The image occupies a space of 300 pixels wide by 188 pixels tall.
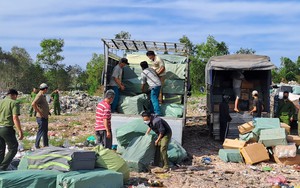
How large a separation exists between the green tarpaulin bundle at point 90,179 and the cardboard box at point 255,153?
11.7 ft

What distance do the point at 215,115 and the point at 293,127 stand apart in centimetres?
263

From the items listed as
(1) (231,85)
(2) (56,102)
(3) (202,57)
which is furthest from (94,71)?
(1) (231,85)

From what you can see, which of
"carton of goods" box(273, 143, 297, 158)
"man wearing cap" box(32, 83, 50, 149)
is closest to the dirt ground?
"carton of goods" box(273, 143, 297, 158)

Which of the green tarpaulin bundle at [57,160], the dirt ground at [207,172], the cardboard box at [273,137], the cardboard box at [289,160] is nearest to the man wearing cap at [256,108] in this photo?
the dirt ground at [207,172]

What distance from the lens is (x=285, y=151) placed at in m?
8.73

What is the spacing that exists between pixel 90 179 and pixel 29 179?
797 millimetres

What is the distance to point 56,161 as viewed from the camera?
236 inches

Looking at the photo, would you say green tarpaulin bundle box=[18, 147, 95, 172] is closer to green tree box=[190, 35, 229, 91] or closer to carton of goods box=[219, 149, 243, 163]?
carton of goods box=[219, 149, 243, 163]

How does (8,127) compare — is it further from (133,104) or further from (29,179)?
(133,104)

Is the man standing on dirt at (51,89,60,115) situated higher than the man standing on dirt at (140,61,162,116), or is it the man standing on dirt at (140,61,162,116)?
the man standing on dirt at (140,61,162,116)

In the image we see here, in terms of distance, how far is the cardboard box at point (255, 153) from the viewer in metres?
8.78

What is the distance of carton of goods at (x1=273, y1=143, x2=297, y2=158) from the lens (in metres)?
8.69

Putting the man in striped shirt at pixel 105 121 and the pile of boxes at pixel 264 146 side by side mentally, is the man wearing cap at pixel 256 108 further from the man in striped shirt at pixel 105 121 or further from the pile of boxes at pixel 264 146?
the man in striped shirt at pixel 105 121

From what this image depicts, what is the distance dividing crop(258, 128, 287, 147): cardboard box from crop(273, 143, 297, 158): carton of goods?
0.14m
